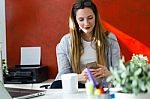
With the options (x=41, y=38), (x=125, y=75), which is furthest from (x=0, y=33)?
(x=125, y=75)

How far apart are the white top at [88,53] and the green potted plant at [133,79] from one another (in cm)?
97

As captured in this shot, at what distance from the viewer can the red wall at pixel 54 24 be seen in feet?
11.0

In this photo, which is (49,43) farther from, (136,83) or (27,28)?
(136,83)

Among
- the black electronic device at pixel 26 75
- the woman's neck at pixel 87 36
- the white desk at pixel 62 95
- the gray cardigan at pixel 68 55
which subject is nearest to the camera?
the white desk at pixel 62 95

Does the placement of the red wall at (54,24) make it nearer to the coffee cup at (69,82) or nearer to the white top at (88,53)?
the white top at (88,53)

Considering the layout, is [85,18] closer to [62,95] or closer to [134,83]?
[62,95]

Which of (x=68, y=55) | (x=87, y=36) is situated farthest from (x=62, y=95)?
(x=87, y=36)

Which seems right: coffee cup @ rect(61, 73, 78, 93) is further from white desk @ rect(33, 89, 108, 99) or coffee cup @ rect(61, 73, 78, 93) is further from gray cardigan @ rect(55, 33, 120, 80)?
gray cardigan @ rect(55, 33, 120, 80)

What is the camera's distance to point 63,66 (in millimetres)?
2043

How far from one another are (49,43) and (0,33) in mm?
694

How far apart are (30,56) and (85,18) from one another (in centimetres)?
180

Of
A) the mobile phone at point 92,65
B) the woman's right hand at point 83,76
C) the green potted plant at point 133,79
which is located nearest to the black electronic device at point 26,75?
the mobile phone at point 92,65

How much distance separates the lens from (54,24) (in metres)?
3.73

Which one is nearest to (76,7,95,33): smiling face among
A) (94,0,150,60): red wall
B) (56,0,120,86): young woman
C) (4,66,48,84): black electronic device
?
(56,0,120,86): young woman
